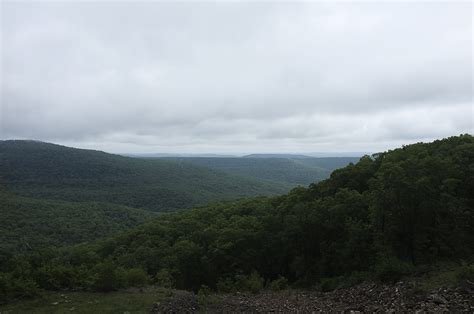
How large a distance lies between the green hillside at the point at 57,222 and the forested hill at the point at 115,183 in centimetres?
2732

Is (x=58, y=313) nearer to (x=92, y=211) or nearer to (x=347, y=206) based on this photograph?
(x=347, y=206)

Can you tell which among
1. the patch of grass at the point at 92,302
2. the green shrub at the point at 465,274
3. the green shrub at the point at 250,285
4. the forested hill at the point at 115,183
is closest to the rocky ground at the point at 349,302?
the green shrub at the point at 465,274

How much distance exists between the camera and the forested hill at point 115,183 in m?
141

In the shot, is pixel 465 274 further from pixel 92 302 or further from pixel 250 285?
pixel 92 302

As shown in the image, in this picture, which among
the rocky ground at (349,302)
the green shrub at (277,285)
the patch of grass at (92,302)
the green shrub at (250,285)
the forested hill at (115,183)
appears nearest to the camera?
the rocky ground at (349,302)

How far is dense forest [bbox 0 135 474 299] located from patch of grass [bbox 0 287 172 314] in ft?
2.40

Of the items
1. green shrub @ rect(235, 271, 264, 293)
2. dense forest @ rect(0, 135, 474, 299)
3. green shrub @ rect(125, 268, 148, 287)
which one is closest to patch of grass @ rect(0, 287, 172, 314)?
dense forest @ rect(0, 135, 474, 299)

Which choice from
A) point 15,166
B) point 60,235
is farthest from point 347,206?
point 15,166

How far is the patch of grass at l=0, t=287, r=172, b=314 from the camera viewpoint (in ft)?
42.2

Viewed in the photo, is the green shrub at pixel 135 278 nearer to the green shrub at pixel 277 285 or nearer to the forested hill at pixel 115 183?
the green shrub at pixel 277 285

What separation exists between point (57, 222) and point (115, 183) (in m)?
81.0

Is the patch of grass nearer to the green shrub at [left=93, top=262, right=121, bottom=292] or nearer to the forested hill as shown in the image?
the green shrub at [left=93, top=262, right=121, bottom=292]

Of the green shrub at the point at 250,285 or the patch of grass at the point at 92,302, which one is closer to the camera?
the patch of grass at the point at 92,302

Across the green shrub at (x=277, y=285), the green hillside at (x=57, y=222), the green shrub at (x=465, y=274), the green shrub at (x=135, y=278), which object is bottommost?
the green hillside at (x=57, y=222)
